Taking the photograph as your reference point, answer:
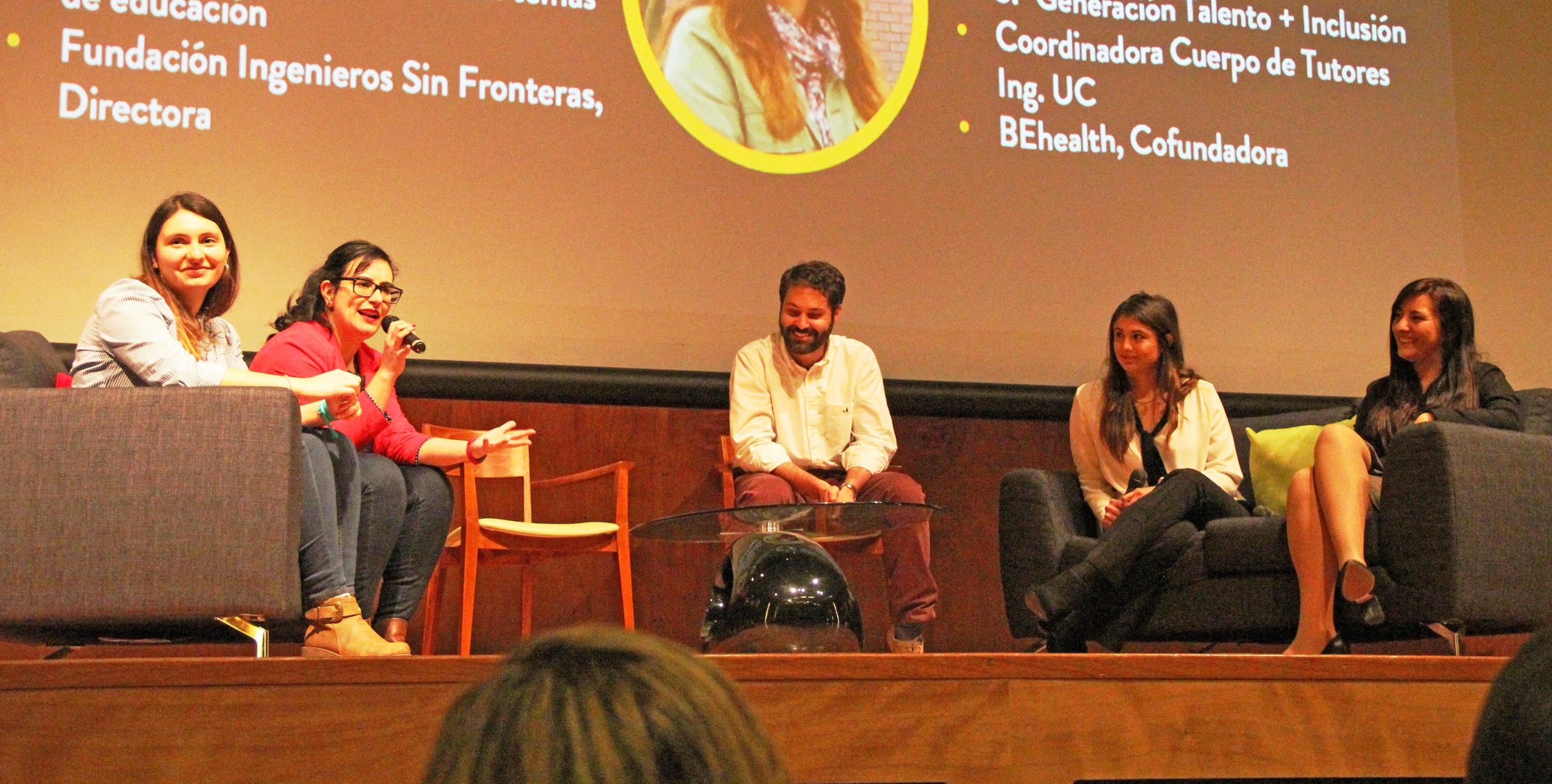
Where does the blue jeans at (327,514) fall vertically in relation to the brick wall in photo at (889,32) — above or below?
below

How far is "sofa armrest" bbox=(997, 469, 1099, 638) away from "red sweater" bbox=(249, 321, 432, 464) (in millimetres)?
1404

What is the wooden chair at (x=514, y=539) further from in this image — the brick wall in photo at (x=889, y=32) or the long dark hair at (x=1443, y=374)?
the long dark hair at (x=1443, y=374)

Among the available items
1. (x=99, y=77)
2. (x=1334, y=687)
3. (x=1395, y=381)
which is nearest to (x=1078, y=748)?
(x=1334, y=687)

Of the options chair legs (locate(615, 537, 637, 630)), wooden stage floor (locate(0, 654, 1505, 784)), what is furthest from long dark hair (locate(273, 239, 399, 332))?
wooden stage floor (locate(0, 654, 1505, 784))

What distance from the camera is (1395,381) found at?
10.4 feet

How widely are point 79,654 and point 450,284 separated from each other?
66.6 inches

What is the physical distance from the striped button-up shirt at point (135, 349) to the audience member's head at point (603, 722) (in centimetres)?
204

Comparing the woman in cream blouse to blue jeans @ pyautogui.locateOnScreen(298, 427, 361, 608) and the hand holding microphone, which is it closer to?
the hand holding microphone

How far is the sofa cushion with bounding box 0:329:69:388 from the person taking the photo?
247 centimetres

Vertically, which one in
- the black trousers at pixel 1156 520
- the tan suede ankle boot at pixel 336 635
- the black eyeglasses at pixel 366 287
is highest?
the black eyeglasses at pixel 366 287

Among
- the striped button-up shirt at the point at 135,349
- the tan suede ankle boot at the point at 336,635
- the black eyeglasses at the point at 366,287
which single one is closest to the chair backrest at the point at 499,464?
the black eyeglasses at the point at 366,287

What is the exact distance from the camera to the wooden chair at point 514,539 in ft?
11.4

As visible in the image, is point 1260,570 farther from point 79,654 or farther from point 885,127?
point 79,654

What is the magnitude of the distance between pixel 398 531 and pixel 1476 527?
2.12m
